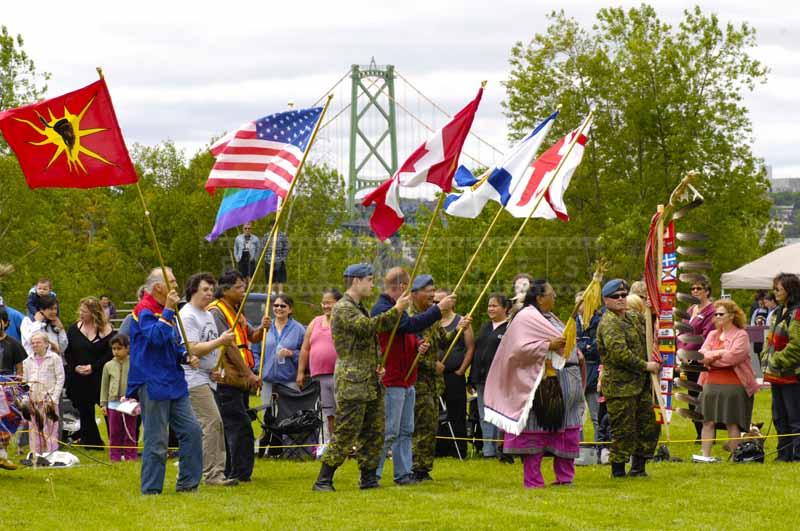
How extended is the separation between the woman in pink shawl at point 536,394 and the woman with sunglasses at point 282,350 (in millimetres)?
4167

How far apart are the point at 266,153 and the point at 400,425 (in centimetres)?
280

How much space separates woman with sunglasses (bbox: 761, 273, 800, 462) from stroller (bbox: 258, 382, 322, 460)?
15.8ft

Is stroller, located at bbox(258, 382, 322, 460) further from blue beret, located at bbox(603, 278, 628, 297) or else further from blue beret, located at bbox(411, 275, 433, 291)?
blue beret, located at bbox(603, 278, 628, 297)

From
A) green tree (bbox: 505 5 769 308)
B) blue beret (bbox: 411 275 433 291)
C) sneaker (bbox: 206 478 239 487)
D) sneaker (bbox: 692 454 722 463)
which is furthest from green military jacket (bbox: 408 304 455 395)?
green tree (bbox: 505 5 769 308)

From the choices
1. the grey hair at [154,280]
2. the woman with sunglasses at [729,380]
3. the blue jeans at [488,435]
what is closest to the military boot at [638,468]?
the woman with sunglasses at [729,380]

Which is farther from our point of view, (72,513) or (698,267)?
(698,267)

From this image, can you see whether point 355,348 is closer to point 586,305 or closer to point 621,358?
point 586,305

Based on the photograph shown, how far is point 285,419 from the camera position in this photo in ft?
50.3

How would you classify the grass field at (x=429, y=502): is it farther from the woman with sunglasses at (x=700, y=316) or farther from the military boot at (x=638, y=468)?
the woman with sunglasses at (x=700, y=316)

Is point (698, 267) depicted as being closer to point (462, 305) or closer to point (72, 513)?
point (72, 513)

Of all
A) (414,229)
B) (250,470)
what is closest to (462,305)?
(414,229)

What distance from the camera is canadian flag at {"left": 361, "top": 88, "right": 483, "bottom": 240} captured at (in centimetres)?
1207

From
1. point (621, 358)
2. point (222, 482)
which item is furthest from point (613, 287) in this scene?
point (222, 482)

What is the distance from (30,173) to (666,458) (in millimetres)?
6923
